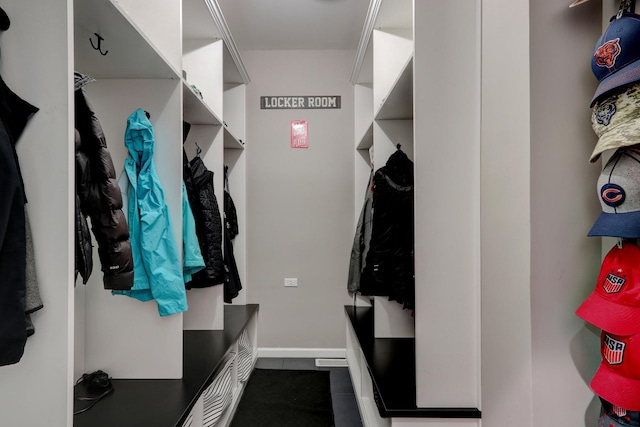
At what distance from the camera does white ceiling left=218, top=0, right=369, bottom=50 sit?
9.22 feet

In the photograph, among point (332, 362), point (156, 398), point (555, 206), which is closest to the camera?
point (555, 206)

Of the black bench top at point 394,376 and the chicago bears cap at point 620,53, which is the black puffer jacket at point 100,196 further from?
the chicago bears cap at point 620,53

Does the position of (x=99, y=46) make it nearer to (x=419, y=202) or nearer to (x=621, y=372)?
(x=419, y=202)

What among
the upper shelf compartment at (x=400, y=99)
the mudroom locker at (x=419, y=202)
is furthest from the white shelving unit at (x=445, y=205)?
the upper shelf compartment at (x=400, y=99)

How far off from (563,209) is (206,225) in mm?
1969

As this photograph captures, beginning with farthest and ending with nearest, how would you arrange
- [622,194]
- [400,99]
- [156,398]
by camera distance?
[400,99] < [156,398] < [622,194]

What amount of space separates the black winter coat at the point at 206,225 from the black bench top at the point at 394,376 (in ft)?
3.55

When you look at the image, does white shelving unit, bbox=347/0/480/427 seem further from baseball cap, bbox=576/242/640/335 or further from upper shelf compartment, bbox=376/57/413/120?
baseball cap, bbox=576/242/640/335

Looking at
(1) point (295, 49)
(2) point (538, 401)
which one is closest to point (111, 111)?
(2) point (538, 401)

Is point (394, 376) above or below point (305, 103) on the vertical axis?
below

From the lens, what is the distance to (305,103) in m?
3.48

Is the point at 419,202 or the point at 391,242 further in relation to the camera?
the point at 391,242

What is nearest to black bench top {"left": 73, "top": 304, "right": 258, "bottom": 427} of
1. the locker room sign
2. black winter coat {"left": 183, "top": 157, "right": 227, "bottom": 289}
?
black winter coat {"left": 183, "top": 157, "right": 227, "bottom": 289}

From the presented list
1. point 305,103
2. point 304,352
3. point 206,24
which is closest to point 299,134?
point 305,103
